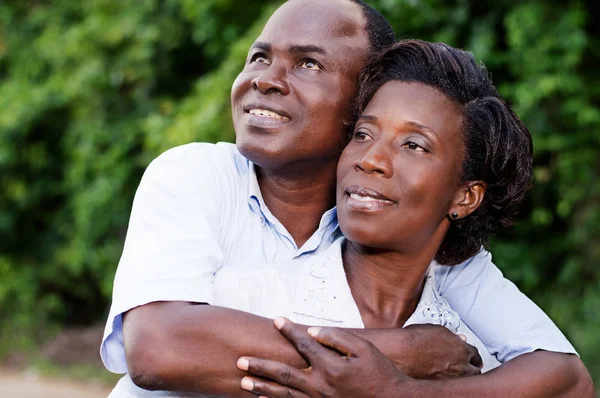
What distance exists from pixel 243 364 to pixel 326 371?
23 cm

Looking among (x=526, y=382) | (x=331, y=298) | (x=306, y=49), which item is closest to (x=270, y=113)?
(x=306, y=49)

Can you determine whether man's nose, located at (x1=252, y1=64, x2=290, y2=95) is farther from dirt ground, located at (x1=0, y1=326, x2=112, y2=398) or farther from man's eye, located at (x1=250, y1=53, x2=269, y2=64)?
dirt ground, located at (x1=0, y1=326, x2=112, y2=398)

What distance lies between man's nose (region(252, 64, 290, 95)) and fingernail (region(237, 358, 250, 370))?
3.35 feet

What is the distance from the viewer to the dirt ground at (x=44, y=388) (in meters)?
8.79

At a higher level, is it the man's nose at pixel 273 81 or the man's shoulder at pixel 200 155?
the man's nose at pixel 273 81

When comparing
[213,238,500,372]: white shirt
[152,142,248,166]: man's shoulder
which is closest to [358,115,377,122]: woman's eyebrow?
[213,238,500,372]: white shirt

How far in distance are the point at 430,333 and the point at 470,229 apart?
553 mm

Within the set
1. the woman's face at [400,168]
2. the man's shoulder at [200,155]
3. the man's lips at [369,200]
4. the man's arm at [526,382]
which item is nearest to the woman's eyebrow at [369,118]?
the woman's face at [400,168]

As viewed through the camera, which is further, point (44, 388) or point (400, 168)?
point (44, 388)

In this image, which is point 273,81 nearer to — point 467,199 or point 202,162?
point 202,162

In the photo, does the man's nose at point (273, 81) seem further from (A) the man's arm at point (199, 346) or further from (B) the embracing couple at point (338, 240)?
(A) the man's arm at point (199, 346)

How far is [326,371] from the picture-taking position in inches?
106

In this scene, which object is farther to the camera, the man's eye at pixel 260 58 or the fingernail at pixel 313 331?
the man's eye at pixel 260 58

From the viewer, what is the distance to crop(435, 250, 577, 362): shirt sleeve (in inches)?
125
